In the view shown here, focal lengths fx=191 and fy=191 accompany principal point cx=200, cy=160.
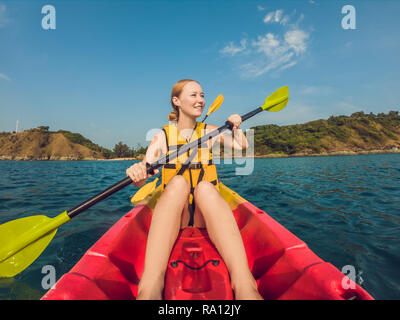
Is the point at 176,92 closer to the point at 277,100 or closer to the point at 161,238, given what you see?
the point at 277,100

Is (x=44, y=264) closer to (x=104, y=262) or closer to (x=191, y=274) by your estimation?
(x=104, y=262)

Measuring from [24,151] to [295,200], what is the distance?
99224 mm

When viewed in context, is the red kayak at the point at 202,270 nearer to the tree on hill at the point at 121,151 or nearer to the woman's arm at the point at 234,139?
the woman's arm at the point at 234,139

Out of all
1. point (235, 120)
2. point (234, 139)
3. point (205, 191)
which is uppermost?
point (235, 120)

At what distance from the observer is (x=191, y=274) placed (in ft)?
5.09

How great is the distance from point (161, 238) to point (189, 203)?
722 mm

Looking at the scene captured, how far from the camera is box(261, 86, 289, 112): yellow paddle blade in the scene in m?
2.93

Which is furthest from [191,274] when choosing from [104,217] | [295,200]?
[295,200]

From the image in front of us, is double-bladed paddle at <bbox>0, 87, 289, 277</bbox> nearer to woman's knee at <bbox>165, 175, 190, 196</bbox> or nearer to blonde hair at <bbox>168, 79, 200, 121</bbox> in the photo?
woman's knee at <bbox>165, 175, 190, 196</bbox>

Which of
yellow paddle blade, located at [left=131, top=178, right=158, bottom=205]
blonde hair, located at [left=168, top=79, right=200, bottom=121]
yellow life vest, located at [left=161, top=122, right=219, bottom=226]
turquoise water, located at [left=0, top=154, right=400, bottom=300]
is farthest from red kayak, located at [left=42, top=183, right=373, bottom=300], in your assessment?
blonde hair, located at [left=168, top=79, right=200, bottom=121]

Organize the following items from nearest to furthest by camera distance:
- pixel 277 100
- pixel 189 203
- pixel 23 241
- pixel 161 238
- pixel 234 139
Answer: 1. pixel 161 238
2. pixel 23 241
3. pixel 189 203
4. pixel 234 139
5. pixel 277 100

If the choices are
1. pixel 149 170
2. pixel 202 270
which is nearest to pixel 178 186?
pixel 149 170

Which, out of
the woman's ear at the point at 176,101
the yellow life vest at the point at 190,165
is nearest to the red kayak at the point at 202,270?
the yellow life vest at the point at 190,165

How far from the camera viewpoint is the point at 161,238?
53.7 inches
